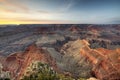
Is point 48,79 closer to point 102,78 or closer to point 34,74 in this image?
point 34,74

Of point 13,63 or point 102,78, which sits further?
point 13,63

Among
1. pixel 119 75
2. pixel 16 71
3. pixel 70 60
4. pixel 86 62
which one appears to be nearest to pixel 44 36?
pixel 70 60

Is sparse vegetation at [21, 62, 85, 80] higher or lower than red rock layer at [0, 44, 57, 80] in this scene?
higher

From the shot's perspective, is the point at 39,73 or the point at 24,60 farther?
the point at 24,60

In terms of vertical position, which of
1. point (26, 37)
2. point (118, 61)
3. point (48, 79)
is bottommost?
point (26, 37)

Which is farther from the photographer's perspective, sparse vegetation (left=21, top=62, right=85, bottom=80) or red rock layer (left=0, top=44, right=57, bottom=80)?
red rock layer (left=0, top=44, right=57, bottom=80)

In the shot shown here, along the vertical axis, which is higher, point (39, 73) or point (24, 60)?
point (39, 73)

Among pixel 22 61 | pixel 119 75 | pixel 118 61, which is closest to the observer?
pixel 119 75

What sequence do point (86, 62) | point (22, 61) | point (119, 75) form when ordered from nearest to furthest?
point (119, 75) < point (22, 61) < point (86, 62)

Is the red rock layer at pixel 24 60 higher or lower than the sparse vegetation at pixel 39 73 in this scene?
lower

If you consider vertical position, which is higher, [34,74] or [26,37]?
[34,74]

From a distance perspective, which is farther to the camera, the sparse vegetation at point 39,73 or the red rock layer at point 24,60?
the red rock layer at point 24,60
